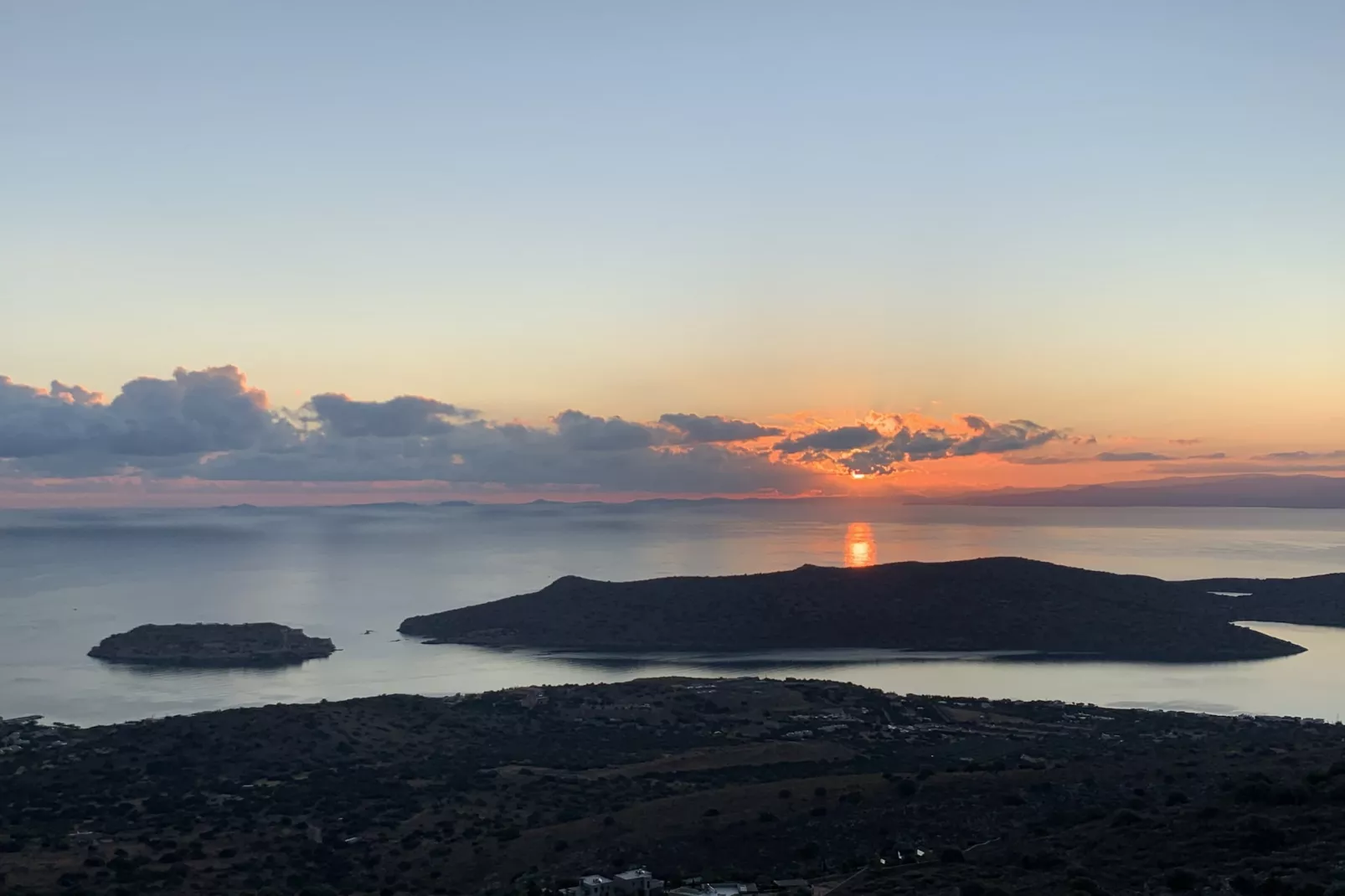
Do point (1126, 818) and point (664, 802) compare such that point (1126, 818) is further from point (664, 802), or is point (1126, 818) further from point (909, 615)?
point (909, 615)

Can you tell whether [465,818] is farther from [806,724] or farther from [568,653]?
[568,653]

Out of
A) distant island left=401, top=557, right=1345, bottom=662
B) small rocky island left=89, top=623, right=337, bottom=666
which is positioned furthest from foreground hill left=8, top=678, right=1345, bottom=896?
distant island left=401, top=557, right=1345, bottom=662

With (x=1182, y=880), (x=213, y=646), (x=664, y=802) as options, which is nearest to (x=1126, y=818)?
(x=1182, y=880)

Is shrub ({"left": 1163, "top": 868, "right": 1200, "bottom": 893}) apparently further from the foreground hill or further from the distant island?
the distant island

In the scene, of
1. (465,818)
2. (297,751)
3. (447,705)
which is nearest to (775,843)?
(465,818)

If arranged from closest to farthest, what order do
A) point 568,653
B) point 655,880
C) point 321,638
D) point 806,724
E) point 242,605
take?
1. point 655,880
2. point 806,724
3. point 568,653
4. point 321,638
5. point 242,605

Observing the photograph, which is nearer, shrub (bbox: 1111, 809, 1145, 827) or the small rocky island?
shrub (bbox: 1111, 809, 1145, 827)
